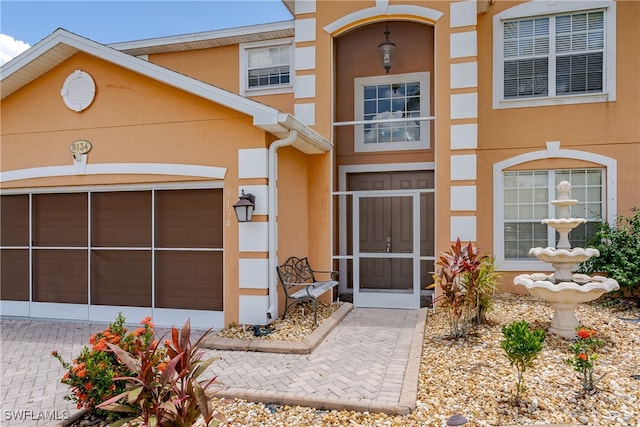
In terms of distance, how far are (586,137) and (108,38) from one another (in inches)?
458

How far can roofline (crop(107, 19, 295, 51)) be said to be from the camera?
9141 millimetres

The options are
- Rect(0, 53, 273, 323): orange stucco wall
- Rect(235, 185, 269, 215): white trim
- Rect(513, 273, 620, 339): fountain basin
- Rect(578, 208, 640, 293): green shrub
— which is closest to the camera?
Rect(513, 273, 620, 339): fountain basin

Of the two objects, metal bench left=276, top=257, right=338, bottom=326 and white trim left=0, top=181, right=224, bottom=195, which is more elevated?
white trim left=0, top=181, right=224, bottom=195

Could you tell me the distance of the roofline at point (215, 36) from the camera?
914 cm

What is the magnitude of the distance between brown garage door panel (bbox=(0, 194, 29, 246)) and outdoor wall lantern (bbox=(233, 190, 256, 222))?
4761mm

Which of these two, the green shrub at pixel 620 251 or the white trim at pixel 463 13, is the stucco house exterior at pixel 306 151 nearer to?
the white trim at pixel 463 13

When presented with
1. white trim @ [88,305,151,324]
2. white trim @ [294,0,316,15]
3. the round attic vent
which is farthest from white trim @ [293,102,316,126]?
white trim @ [88,305,151,324]

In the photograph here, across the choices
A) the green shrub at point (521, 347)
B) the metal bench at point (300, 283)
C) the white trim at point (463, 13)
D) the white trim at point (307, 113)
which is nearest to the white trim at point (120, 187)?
the metal bench at point (300, 283)

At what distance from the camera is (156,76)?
6.68 m

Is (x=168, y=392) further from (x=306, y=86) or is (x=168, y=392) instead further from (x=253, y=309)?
(x=306, y=86)

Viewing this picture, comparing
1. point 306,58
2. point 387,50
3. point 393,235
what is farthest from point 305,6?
point 393,235

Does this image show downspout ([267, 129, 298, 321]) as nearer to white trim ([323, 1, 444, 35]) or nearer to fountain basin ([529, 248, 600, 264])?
white trim ([323, 1, 444, 35])

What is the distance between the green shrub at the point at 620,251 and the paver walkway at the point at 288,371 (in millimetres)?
3831

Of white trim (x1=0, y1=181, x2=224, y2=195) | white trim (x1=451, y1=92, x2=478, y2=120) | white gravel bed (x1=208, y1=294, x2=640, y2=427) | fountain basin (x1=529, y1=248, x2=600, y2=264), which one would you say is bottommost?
white gravel bed (x1=208, y1=294, x2=640, y2=427)
